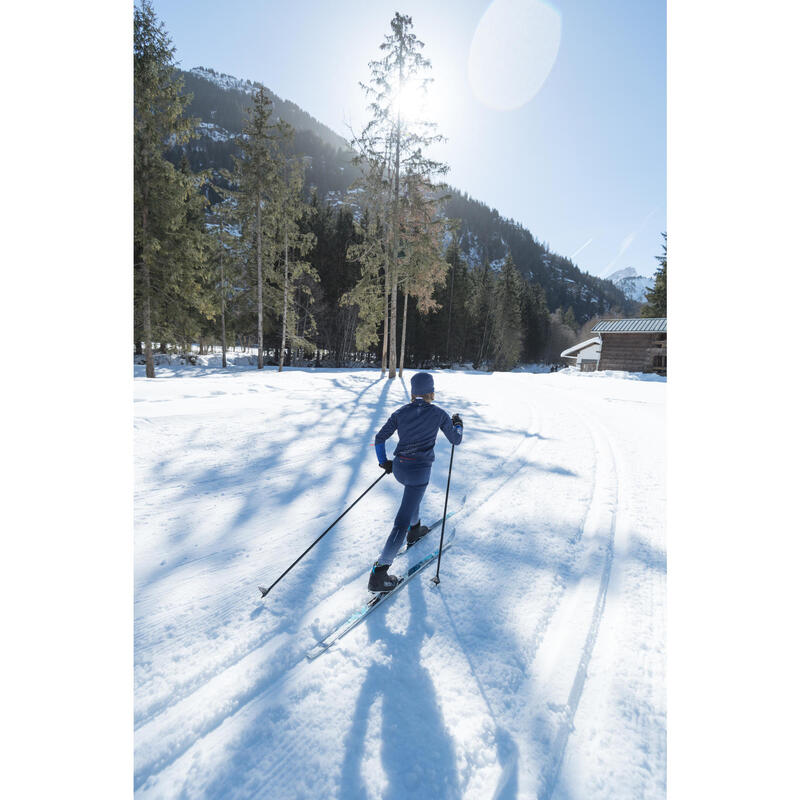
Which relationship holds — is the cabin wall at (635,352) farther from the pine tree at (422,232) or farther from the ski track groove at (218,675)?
the ski track groove at (218,675)

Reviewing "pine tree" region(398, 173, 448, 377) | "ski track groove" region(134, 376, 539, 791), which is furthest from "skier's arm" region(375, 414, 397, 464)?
"pine tree" region(398, 173, 448, 377)

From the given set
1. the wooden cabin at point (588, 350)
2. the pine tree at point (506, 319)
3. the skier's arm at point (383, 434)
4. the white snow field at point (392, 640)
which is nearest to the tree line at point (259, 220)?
the white snow field at point (392, 640)

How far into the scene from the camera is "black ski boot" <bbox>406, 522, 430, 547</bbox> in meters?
3.79

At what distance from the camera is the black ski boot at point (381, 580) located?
295cm

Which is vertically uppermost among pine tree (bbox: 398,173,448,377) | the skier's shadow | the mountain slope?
the mountain slope

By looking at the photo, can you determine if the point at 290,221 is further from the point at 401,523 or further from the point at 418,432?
the point at 401,523

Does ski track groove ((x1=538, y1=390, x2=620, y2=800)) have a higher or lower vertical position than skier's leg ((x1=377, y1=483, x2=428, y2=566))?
lower

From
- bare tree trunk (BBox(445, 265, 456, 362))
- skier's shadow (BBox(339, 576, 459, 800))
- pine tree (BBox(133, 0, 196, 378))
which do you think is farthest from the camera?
bare tree trunk (BBox(445, 265, 456, 362))

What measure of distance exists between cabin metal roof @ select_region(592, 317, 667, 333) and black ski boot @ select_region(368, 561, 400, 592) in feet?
102

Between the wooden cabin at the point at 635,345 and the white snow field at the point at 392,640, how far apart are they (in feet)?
89.3

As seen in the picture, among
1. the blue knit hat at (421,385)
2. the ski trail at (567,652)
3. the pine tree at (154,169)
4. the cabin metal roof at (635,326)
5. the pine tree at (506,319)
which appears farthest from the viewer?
the pine tree at (506,319)

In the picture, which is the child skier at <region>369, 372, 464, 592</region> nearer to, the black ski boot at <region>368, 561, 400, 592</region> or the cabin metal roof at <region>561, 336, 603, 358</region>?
the black ski boot at <region>368, 561, 400, 592</region>

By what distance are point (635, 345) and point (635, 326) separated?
4.84 feet

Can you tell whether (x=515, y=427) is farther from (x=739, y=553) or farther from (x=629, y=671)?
(x=629, y=671)
